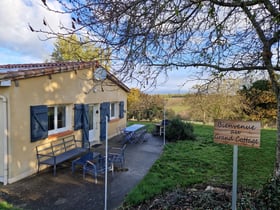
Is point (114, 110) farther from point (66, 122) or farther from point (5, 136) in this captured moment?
point (5, 136)

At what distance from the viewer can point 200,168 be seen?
7.85 meters

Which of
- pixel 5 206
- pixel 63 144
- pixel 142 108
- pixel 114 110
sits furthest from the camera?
pixel 142 108

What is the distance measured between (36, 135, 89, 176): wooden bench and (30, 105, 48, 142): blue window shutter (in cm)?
42

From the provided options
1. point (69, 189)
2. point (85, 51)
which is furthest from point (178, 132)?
point (85, 51)

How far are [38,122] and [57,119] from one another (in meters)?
1.49

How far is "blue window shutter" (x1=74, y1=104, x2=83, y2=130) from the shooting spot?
9.83 metres

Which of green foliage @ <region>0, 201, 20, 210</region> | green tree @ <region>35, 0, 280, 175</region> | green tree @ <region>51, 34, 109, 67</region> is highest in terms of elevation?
green tree @ <region>35, 0, 280, 175</region>

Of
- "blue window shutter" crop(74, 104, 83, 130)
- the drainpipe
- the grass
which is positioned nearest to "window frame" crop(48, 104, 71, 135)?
"blue window shutter" crop(74, 104, 83, 130)

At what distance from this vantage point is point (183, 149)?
1092cm

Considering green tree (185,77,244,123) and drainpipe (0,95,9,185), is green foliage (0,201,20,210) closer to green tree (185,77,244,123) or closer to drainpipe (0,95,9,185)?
drainpipe (0,95,9,185)

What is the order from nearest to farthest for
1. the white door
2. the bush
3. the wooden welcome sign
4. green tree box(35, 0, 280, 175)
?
green tree box(35, 0, 280, 175) < the wooden welcome sign < the white door < the bush

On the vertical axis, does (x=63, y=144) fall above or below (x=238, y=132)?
below

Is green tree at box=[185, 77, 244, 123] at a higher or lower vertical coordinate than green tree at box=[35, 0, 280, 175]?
lower

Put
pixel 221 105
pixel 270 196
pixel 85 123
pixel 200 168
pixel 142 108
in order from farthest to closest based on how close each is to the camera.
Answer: pixel 142 108 < pixel 221 105 < pixel 85 123 < pixel 200 168 < pixel 270 196
